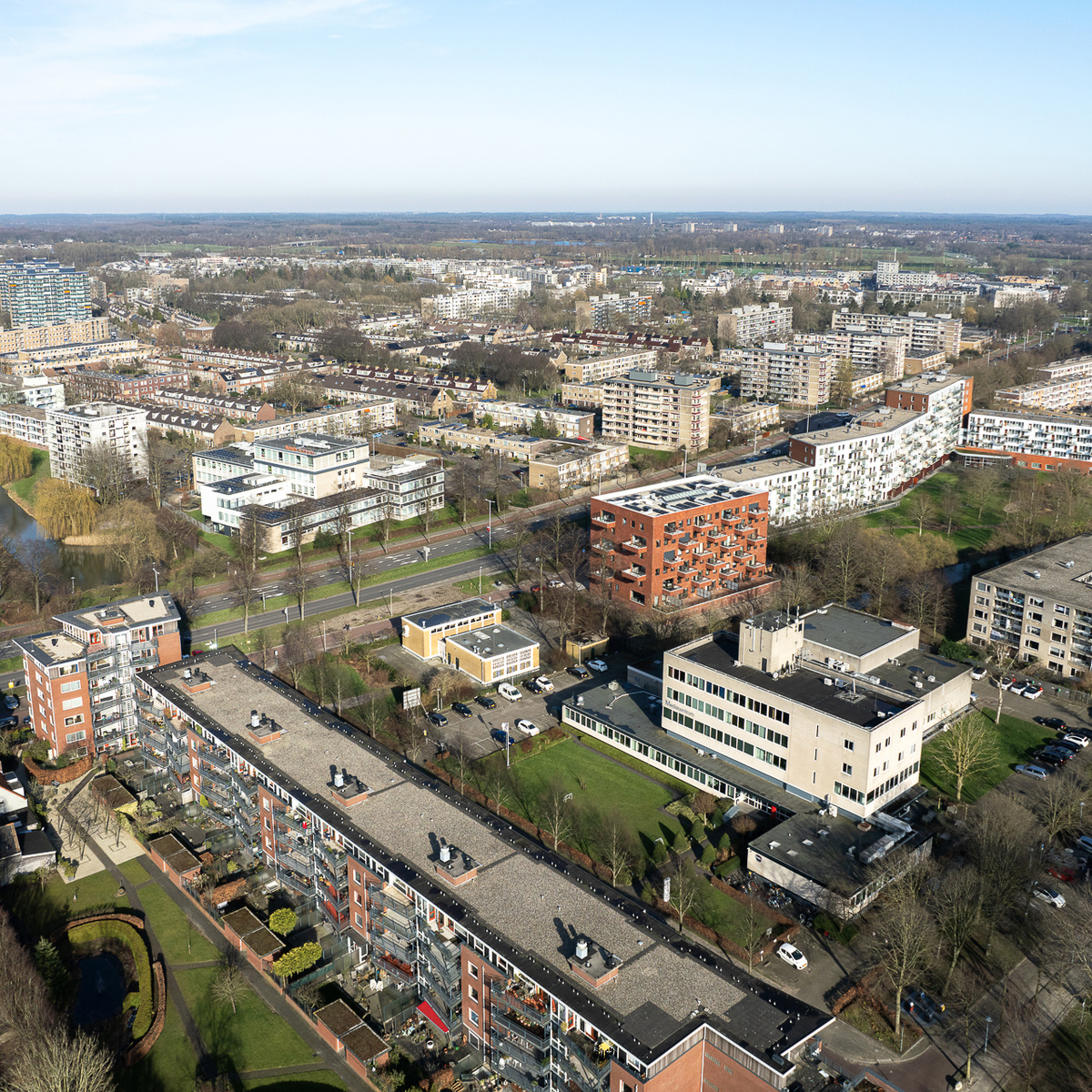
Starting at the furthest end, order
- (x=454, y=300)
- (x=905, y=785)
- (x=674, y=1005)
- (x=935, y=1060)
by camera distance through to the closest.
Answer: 1. (x=454, y=300)
2. (x=905, y=785)
3. (x=935, y=1060)
4. (x=674, y=1005)

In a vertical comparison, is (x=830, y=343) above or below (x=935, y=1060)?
above

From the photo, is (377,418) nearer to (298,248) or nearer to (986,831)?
(986,831)

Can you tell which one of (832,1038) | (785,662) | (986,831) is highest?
(785,662)


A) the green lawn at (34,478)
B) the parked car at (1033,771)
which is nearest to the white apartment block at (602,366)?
the green lawn at (34,478)

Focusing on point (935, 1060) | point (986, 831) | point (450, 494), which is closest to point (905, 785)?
point (986, 831)

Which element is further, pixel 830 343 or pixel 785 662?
pixel 830 343

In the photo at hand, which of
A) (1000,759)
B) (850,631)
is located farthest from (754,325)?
(1000,759)

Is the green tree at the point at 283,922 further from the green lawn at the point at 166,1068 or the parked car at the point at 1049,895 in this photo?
the parked car at the point at 1049,895
